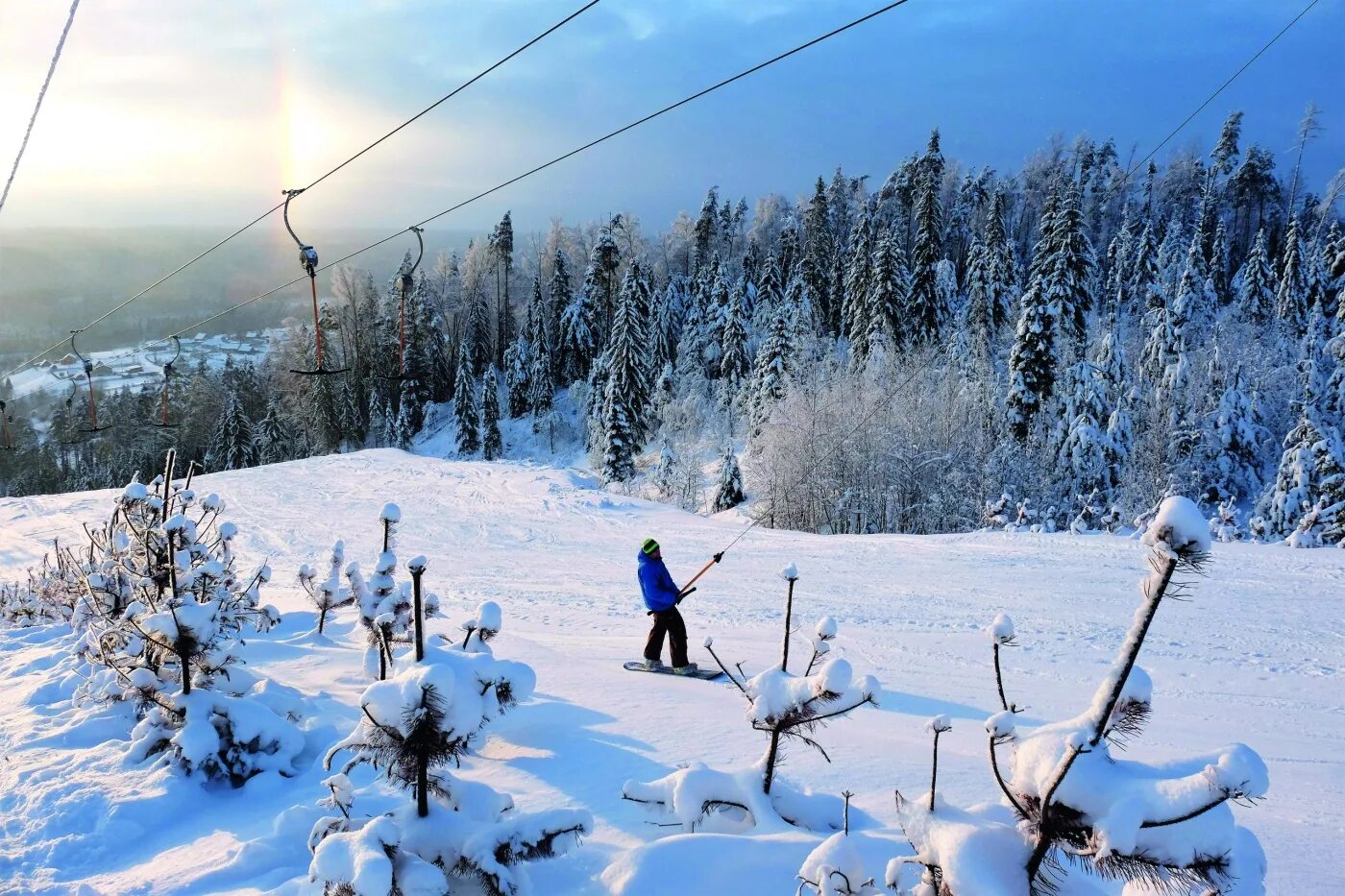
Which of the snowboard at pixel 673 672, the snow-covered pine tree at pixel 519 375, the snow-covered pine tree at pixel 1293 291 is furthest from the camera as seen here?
the snow-covered pine tree at pixel 519 375

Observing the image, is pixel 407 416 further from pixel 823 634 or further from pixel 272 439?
pixel 823 634

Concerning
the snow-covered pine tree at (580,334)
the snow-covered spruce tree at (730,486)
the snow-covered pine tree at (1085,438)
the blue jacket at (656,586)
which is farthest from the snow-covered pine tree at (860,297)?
the blue jacket at (656,586)

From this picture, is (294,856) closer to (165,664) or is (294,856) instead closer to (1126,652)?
→ (165,664)

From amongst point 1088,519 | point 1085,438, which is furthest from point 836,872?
point 1085,438

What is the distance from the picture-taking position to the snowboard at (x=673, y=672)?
7.62 metres

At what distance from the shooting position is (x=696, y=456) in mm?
40500

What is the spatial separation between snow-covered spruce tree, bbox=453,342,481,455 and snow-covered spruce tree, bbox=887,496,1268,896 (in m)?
52.0

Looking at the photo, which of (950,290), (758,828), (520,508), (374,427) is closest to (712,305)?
(950,290)

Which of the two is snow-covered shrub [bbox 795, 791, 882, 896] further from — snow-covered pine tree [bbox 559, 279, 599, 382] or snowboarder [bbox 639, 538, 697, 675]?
snow-covered pine tree [bbox 559, 279, 599, 382]

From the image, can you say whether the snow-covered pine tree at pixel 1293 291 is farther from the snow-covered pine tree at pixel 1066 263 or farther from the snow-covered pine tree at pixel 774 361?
the snow-covered pine tree at pixel 774 361

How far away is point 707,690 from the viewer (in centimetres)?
672

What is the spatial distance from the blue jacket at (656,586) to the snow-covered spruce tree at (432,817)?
4.71 m

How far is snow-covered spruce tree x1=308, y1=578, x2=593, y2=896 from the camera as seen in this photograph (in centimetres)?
253

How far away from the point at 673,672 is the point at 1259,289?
63.6 m
